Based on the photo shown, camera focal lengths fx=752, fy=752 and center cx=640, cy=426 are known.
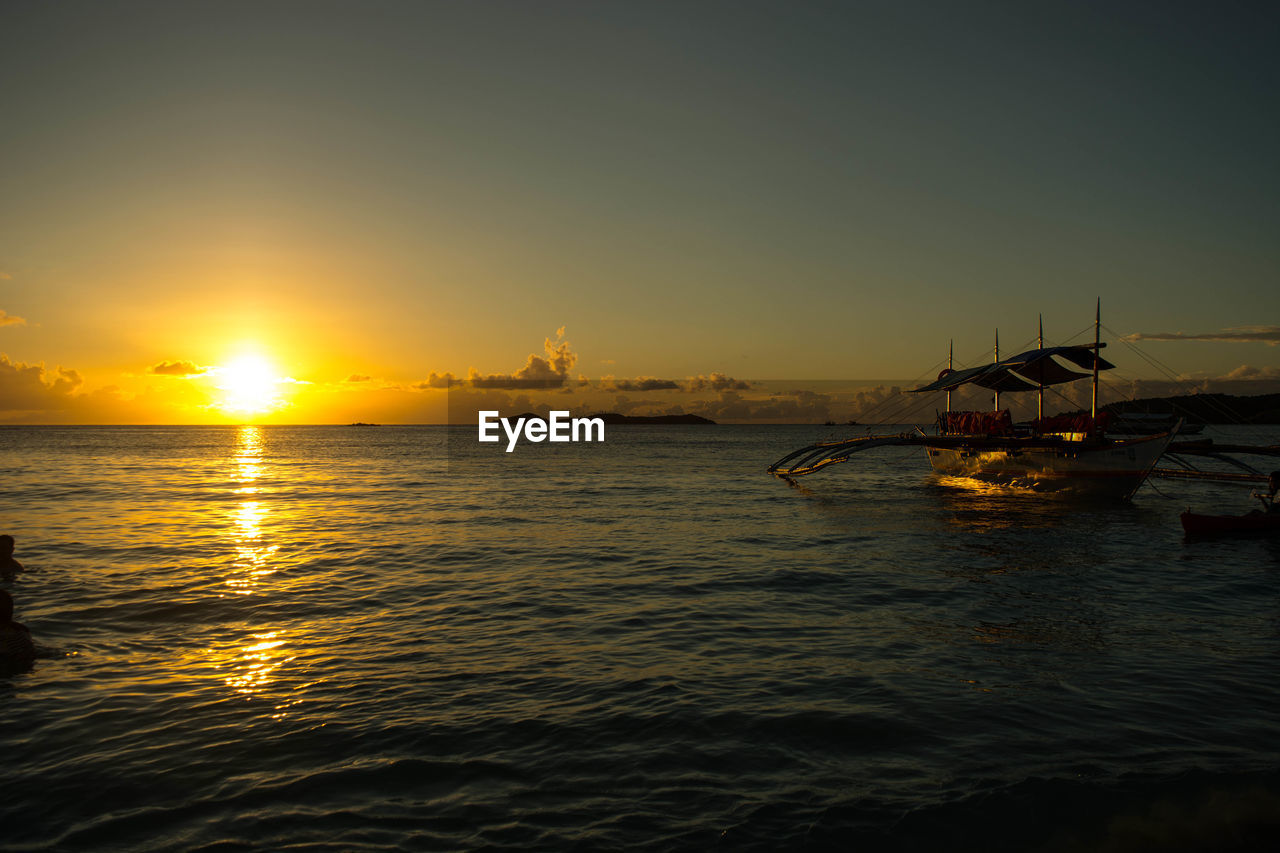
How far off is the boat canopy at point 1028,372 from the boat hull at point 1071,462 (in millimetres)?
4988

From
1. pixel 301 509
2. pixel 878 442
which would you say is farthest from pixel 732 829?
pixel 878 442

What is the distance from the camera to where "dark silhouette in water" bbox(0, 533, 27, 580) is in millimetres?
17969

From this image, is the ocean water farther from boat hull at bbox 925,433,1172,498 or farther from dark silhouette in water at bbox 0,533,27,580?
boat hull at bbox 925,433,1172,498

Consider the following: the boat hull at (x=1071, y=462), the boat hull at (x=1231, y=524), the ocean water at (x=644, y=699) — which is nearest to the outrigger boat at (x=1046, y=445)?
the boat hull at (x=1071, y=462)

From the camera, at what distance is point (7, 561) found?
18.2 m

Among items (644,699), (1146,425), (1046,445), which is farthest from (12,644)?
(1146,425)

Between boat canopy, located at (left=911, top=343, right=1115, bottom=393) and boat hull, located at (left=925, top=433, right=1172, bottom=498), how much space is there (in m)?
4.99

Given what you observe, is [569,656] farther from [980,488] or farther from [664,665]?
[980,488]

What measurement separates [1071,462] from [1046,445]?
1.51 meters

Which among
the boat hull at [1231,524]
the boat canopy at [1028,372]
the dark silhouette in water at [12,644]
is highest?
the boat canopy at [1028,372]

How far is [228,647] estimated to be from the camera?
Result: 40.9ft

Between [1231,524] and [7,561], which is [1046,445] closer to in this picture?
[1231,524]

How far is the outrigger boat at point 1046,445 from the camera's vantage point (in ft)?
124

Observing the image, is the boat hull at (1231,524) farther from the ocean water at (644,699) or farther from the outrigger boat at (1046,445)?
the outrigger boat at (1046,445)
